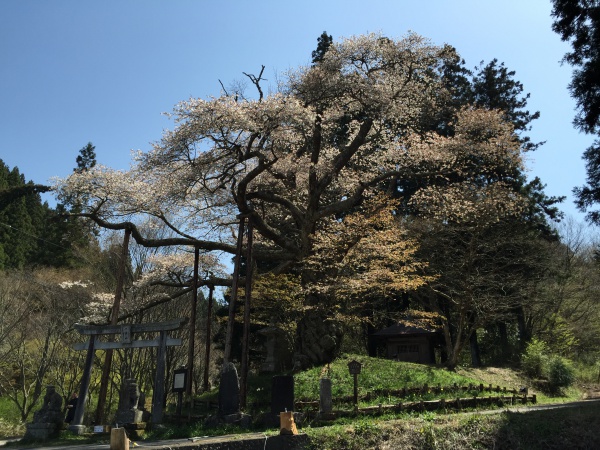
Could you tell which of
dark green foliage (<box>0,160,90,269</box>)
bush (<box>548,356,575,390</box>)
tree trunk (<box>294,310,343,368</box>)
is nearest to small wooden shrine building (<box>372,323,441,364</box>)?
bush (<box>548,356,575,390</box>)

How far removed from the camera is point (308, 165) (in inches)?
718

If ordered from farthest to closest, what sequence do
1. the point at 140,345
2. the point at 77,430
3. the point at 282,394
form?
the point at 140,345, the point at 77,430, the point at 282,394

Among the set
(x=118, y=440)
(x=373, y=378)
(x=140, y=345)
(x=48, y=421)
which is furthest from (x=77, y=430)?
(x=373, y=378)

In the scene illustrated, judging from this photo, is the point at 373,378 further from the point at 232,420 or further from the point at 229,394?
the point at 232,420

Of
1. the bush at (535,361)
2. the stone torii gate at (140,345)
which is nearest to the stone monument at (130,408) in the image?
the stone torii gate at (140,345)

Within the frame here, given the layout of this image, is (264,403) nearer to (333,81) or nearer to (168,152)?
(168,152)

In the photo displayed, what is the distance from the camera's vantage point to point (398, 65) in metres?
17.7

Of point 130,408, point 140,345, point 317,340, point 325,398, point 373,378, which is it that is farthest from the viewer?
point 317,340

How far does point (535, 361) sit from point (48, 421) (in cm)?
2005

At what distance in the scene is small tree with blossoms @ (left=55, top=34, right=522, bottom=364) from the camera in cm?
1558

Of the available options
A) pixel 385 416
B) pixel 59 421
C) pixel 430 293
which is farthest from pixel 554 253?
pixel 59 421

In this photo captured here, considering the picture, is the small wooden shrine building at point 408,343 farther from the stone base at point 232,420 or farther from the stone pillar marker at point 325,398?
the stone base at point 232,420

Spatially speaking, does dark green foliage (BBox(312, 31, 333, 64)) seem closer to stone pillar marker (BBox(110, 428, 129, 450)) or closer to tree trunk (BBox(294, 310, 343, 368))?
tree trunk (BBox(294, 310, 343, 368))

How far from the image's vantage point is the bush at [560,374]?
20.4 meters
